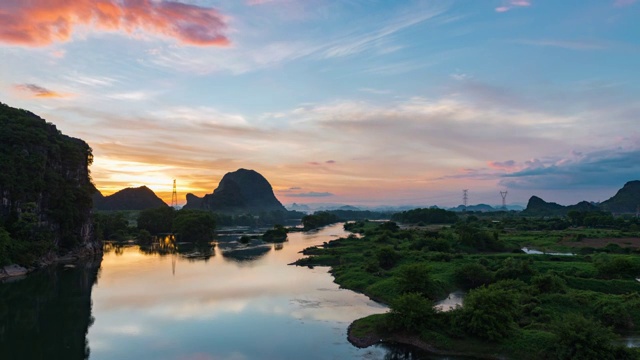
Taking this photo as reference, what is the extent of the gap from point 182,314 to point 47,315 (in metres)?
14.4

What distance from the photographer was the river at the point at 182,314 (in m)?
33.5

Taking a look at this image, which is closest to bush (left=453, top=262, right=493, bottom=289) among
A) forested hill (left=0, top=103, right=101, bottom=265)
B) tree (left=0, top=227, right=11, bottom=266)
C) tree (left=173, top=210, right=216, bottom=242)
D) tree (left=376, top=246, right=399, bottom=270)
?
tree (left=376, top=246, right=399, bottom=270)

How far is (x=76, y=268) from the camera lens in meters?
72.1

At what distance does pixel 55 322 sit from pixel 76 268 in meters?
33.7

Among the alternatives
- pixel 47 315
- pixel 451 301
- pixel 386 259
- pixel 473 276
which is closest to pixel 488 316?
pixel 451 301

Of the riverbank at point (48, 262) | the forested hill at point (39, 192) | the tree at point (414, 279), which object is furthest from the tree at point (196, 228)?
the tree at point (414, 279)

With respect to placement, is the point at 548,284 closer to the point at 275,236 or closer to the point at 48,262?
the point at 48,262

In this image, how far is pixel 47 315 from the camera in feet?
145

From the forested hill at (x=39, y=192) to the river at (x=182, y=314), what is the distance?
7438 millimetres

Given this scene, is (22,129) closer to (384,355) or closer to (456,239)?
(384,355)

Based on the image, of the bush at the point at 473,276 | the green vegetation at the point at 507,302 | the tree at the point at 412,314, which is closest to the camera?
the green vegetation at the point at 507,302

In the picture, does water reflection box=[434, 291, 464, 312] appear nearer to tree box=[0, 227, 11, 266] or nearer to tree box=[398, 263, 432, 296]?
tree box=[398, 263, 432, 296]

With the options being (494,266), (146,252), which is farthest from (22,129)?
(494,266)

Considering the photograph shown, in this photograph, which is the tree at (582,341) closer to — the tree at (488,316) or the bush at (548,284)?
the tree at (488,316)
